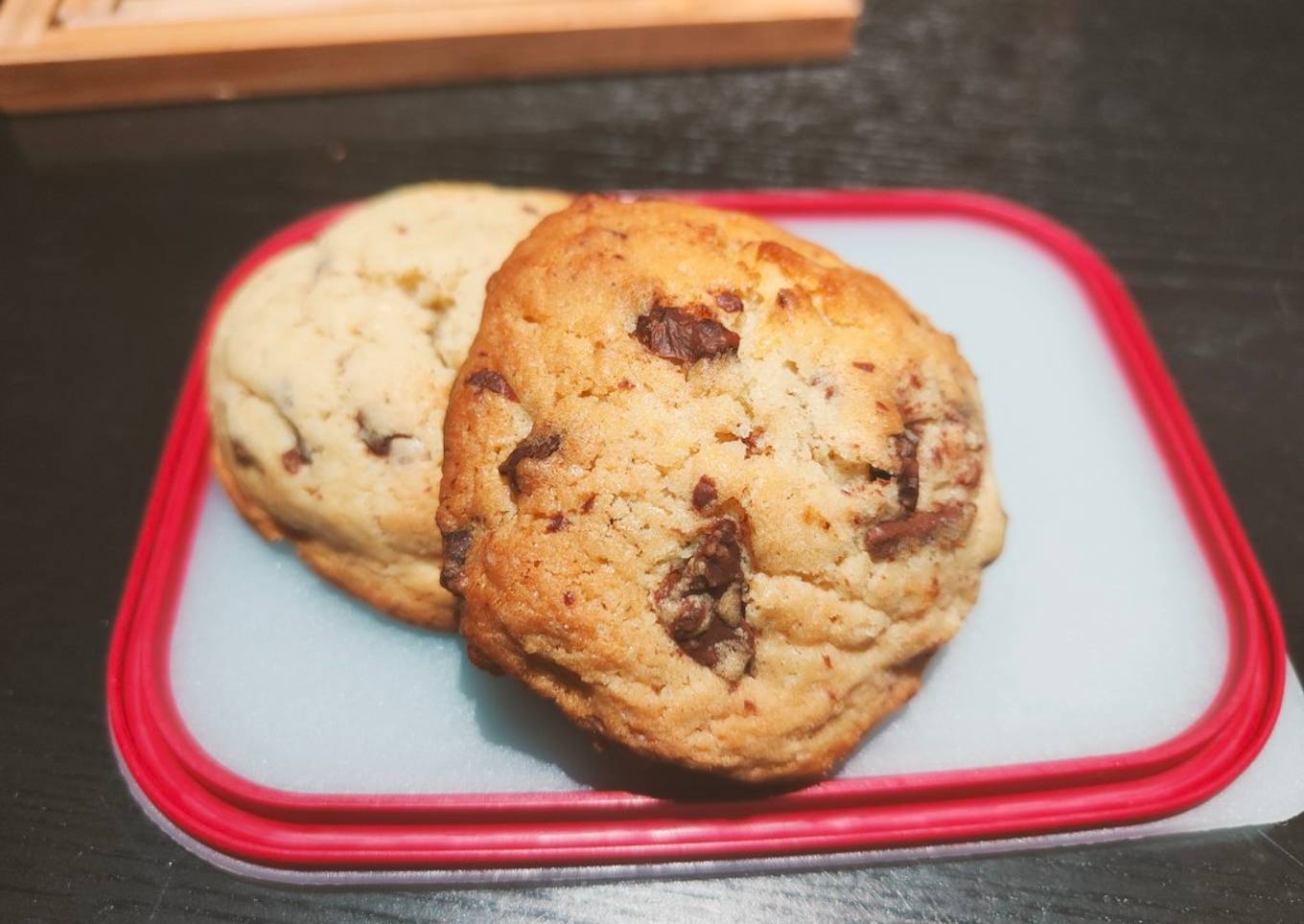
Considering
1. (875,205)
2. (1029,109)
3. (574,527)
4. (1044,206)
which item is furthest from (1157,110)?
(574,527)

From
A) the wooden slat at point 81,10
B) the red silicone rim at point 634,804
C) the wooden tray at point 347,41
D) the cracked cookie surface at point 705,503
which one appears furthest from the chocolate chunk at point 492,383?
the wooden slat at point 81,10

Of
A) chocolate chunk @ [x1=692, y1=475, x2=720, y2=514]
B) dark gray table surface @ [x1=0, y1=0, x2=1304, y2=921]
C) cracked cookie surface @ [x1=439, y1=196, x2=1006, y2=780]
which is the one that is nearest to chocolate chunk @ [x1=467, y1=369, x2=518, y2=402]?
cracked cookie surface @ [x1=439, y1=196, x2=1006, y2=780]

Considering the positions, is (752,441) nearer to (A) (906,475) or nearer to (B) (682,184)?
(A) (906,475)

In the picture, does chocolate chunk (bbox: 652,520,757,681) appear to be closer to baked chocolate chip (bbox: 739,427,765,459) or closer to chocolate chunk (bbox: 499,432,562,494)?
baked chocolate chip (bbox: 739,427,765,459)

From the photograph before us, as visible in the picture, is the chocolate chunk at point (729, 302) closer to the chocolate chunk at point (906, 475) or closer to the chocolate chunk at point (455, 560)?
the chocolate chunk at point (906, 475)

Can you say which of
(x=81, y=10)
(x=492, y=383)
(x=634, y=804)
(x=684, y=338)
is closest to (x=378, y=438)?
(x=492, y=383)

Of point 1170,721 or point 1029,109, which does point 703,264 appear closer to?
point 1170,721
